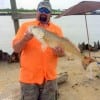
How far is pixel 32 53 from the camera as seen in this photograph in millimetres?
4344

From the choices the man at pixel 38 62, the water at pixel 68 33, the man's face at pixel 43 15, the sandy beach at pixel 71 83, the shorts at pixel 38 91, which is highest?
the man's face at pixel 43 15

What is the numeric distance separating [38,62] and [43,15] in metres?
0.58

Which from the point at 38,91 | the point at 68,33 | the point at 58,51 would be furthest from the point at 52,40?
the point at 68,33

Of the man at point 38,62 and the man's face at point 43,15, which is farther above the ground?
the man's face at point 43,15

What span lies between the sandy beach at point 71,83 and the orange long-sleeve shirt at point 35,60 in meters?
2.57

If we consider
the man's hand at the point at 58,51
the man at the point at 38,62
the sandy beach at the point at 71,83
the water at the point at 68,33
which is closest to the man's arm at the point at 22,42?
the man at the point at 38,62

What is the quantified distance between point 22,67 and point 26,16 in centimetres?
786

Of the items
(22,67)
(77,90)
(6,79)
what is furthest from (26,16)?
(22,67)

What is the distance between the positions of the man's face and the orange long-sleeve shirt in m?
0.06

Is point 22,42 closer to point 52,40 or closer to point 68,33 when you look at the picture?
point 52,40

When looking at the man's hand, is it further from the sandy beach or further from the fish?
the sandy beach

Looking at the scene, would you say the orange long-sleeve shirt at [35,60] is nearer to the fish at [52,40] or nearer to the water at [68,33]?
the fish at [52,40]

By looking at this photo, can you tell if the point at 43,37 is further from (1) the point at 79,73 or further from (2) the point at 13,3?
(2) the point at 13,3

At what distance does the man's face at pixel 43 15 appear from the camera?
14.2ft
